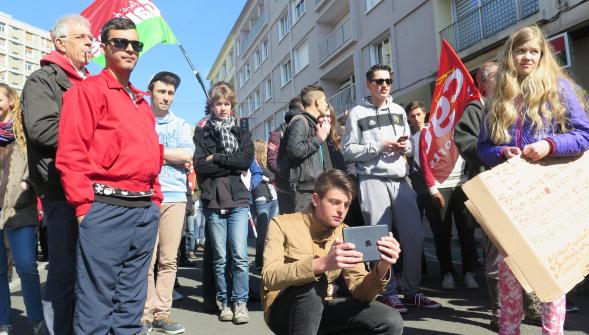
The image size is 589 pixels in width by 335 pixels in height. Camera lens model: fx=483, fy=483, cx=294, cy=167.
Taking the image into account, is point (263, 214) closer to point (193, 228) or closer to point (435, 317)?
point (193, 228)

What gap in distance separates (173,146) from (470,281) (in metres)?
3.20

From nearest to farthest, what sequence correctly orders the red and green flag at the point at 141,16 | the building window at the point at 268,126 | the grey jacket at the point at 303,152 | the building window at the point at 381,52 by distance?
the grey jacket at the point at 303,152, the red and green flag at the point at 141,16, the building window at the point at 381,52, the building window at the point at 268,126

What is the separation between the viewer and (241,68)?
44.0m

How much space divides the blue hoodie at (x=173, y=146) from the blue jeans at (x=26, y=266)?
1.03 meters

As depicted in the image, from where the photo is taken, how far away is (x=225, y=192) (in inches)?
165

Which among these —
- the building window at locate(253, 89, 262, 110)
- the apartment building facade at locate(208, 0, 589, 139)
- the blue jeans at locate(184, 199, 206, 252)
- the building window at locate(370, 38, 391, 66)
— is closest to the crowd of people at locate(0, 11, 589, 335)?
the blue jeans at locate(184, 199, 206, 252)

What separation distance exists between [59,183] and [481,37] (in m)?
12.9

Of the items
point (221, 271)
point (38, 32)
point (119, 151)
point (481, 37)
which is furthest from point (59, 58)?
point (38, 32)

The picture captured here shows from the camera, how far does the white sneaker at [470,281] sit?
4848 mm

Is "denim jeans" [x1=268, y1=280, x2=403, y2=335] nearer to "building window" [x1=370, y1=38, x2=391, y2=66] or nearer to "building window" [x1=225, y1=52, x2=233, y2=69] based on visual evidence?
"building window" [x1=370, y1=38, x2=391, y2=66]

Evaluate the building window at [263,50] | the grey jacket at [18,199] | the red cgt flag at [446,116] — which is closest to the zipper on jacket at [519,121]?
the red cgt flag at [446,116]

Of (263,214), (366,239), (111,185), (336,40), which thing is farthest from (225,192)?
(336,40)

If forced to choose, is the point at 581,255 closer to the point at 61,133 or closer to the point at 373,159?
the point at 373,159

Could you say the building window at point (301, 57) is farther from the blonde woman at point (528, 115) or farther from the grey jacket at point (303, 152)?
the blonde woman at point (528, 115)
